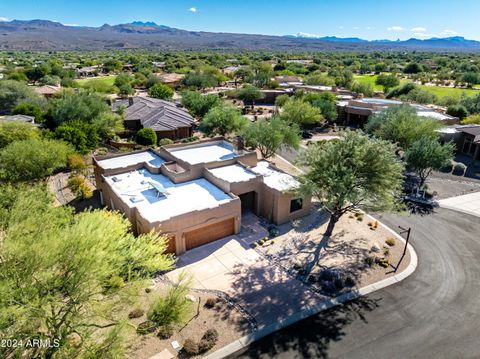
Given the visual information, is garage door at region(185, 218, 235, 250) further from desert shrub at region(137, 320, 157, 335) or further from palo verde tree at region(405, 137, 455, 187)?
palo verde tree at region(405, 137, 455, 187)

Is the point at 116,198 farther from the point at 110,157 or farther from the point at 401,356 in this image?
the point at 401,356

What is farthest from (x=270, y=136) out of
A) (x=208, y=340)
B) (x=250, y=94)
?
(x=250, y=94)

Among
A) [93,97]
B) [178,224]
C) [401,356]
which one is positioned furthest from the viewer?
[93,97]

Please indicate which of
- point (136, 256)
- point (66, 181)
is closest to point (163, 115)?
point (66, 181)

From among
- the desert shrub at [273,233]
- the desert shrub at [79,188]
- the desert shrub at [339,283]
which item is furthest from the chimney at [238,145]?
the desert shrub at [339,283]

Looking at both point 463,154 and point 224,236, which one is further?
point 463,154

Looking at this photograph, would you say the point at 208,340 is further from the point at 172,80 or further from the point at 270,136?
the point at 172,80

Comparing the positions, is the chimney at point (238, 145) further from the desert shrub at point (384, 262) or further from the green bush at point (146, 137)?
the desert shrub at point (384, 262)
